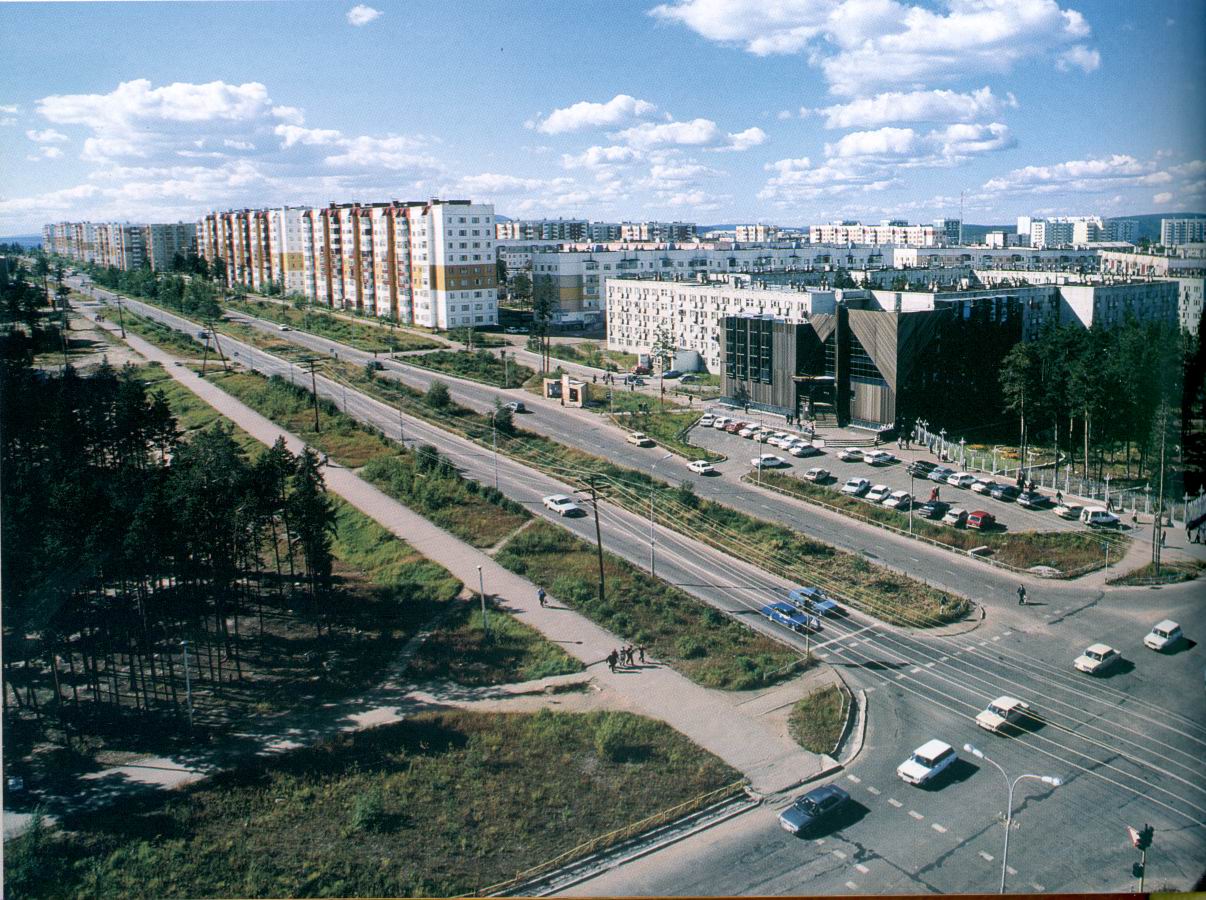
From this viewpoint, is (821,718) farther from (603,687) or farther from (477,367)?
(477,367)

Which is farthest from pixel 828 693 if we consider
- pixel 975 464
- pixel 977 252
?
pixel 977 252

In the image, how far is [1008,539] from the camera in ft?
36.2

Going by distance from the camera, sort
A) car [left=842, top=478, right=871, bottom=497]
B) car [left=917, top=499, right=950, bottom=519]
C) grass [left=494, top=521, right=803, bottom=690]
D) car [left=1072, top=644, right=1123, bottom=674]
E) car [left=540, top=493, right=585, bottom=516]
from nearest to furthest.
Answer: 1. car [left=1072, top=644, right=1123, bottom=674]
2. grass [left=494, top=521, right=803, bottom=690]
3. car [left=540, top=493, right=585, bottom=516]
4. car [left=917, top=499, right=950, bottom=519]
5. car [left=842, top=478, right=871, bottom=497]

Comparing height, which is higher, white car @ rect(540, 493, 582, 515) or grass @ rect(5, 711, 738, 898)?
white car @ rect(540, 493, 582, 515)

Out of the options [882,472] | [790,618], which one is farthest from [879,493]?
[790,618]

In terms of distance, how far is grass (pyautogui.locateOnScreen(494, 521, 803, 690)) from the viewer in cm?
773

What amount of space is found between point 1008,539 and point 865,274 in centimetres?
1171

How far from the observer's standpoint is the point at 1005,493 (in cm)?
1259

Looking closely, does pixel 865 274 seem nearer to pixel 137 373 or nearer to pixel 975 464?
pixel 975 464

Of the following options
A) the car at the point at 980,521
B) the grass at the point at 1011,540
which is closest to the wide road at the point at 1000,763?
the grass at the point at 1011,540

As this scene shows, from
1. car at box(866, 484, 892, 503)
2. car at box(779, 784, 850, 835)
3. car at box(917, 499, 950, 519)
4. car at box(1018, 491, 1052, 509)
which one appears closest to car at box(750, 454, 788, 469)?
car at box(866, 484, 892, 503)

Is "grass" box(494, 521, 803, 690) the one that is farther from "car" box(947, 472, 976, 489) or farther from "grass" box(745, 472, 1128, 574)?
"car" box(947, 472, 976, 489)

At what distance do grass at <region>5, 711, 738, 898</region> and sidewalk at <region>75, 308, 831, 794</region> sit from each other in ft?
0.87

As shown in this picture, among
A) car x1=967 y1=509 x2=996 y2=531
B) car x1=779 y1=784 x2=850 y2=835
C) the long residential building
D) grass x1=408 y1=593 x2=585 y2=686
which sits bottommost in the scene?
car x1=779 y1=784 x2=850 y2=835
